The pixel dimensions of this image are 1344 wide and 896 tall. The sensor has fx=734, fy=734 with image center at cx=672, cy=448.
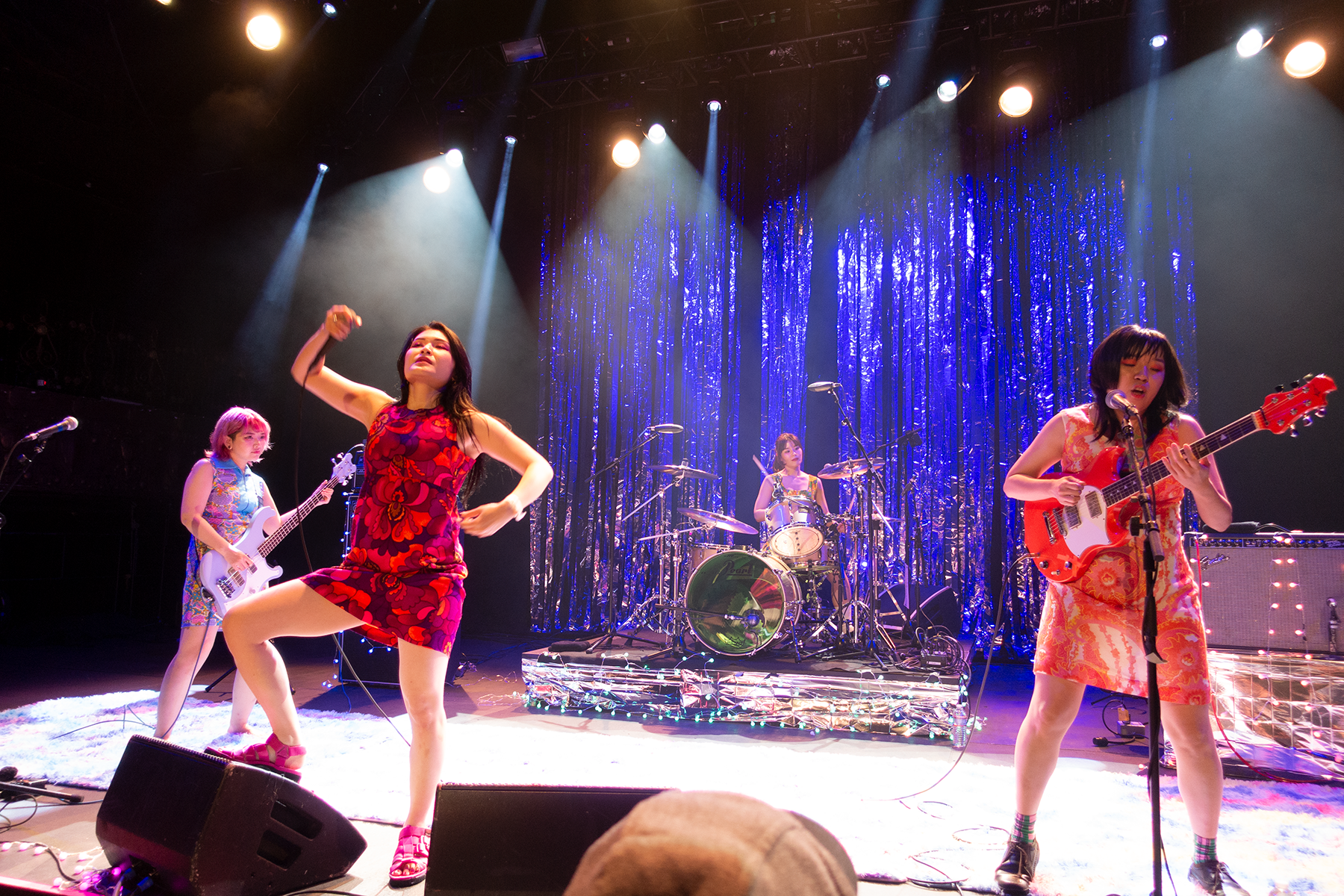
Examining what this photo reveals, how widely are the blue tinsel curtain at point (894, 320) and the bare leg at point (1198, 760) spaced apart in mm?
4584

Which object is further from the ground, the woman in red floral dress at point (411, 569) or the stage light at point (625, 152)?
the stage light at point (625, 152)

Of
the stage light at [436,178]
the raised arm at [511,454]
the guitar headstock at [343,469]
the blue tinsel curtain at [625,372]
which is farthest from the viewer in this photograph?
the stage light at [436,178]

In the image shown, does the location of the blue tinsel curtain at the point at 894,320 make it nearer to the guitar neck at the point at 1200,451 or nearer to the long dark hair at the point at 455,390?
the guitar neck at the point at 1200,451

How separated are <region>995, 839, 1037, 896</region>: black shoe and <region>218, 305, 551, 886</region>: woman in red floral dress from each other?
205 centimetres

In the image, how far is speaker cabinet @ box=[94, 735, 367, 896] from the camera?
7.23 feet

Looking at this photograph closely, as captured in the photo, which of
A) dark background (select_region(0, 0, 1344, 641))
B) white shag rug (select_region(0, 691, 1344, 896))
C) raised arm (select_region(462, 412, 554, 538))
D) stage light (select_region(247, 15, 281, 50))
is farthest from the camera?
dark background (select_region(0, 0, 1344, 641))

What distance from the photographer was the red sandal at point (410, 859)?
99.7 inches

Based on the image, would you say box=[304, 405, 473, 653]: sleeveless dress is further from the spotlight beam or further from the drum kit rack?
the spotlight beam

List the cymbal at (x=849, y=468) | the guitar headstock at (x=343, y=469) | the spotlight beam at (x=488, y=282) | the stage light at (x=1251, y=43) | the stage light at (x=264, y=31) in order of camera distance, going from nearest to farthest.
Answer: the guitar headstock at (x=343, y=469) < the cymbal at (x=849, y=468) < the stage light at (x=264, y=31) < the stage light at (x=1251, y=43) < the spotlight beam at (x=488, y=282)

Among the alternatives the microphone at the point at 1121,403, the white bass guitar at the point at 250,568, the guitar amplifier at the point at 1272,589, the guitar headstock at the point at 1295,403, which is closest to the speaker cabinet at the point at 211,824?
the white bass guitar at the point at 250,568

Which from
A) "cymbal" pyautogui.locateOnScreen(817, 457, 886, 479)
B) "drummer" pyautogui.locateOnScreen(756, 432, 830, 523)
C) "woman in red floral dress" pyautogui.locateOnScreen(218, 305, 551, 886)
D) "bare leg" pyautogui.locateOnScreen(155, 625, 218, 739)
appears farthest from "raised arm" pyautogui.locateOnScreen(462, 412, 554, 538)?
"drummer" pyautogui.locateOnScreen(756, 432, 830, 523)

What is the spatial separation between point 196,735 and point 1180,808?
5468mm

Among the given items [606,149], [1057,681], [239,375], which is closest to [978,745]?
[1057,681]

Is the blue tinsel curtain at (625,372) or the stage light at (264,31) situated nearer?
the stage light at (264,31)
